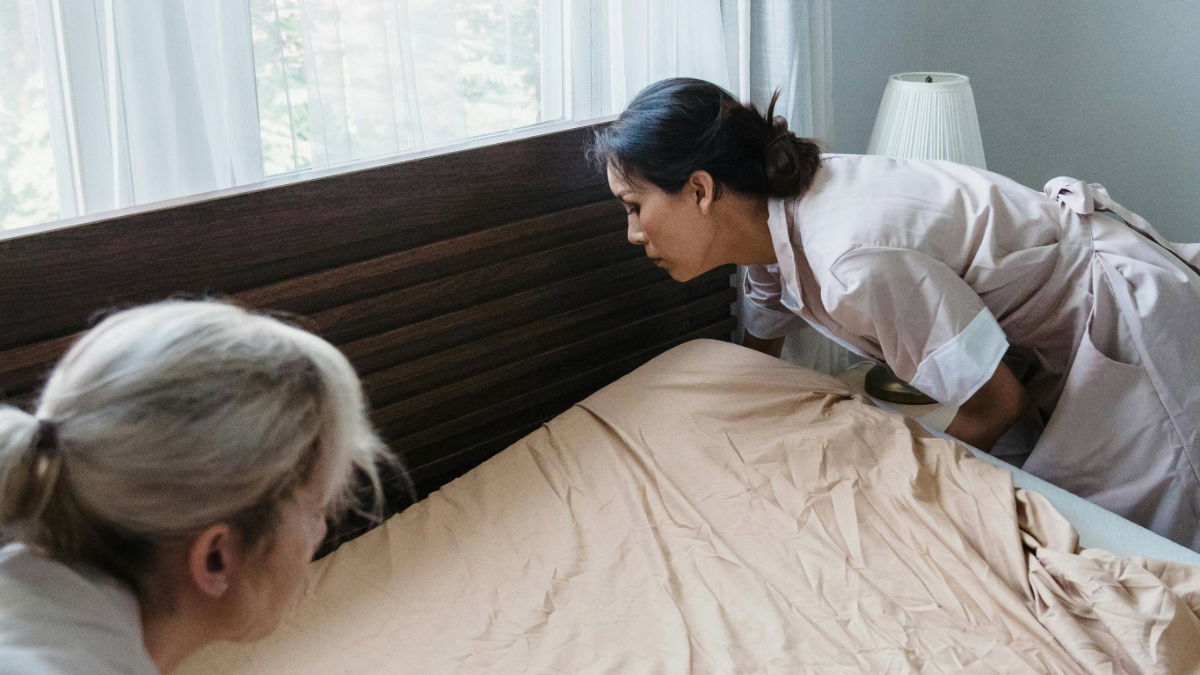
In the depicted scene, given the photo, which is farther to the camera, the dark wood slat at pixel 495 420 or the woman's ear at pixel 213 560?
the dark wood slat at pixel 495 420

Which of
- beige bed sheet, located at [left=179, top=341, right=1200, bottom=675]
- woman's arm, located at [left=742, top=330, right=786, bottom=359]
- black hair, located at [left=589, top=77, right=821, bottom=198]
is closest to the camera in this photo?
beige bed sheet, located at [left=179, top=341, right=1200, bottom=675]

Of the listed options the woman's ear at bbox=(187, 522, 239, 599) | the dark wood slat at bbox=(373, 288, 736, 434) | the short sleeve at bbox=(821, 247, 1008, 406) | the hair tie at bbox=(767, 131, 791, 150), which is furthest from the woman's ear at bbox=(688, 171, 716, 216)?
the woman's ear at bbox=(187, 522, 239, 599)

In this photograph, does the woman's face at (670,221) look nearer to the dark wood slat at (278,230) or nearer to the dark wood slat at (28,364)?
the dark wood slat at (278,230)

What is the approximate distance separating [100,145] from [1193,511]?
1.55 meters

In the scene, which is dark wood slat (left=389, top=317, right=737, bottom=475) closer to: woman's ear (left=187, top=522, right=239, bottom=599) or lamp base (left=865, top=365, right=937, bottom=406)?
lamp base (left=865, top=365, right=937, bottom=406)

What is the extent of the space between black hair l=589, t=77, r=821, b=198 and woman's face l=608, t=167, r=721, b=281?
18 mm

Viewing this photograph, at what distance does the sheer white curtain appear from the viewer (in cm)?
119

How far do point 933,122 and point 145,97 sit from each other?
1.39 metres

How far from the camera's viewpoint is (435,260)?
1.45 m

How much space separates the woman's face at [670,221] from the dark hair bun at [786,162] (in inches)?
4.2

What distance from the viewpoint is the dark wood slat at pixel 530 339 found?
145cm

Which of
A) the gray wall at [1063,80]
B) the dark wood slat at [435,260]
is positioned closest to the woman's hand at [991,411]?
the dark wood slat at [435,260]

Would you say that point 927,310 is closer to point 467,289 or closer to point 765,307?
point 765,307

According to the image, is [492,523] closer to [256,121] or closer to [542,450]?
[542,450]
